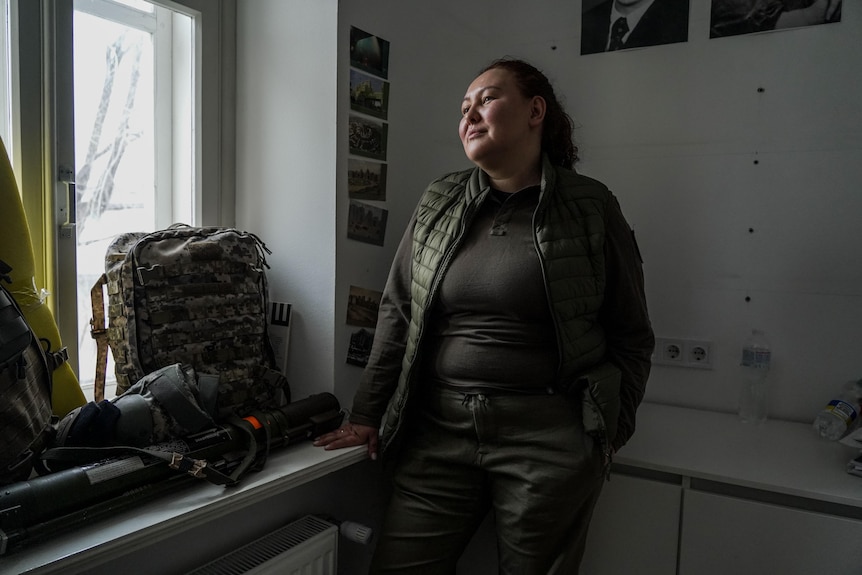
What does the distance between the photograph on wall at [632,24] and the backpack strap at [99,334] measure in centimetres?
159

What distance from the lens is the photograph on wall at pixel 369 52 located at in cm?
151

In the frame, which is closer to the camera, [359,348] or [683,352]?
[359,348]

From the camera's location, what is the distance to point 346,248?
1.55 metres

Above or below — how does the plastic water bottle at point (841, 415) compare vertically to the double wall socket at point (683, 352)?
below

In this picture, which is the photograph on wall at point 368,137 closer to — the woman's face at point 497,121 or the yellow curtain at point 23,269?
the woman's face at point 497,121

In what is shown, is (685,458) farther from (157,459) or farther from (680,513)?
(157,459)

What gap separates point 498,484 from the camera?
1279mm

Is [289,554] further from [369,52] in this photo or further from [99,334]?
[369,52]

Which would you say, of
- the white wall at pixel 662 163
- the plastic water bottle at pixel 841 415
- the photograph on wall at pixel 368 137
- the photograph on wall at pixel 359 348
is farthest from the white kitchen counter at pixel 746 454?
the photograph on wall at pixel 368 137

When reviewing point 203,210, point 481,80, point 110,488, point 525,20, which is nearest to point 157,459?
point 110,488

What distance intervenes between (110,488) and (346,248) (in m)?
0.78

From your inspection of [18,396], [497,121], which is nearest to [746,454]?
[497,121]

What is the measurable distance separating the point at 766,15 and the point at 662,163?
48 cm

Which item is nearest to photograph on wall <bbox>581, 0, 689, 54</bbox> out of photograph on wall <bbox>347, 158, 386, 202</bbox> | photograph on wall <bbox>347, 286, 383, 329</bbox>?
photograph on wall <bbox>347, 158, 386, 202</bbox>
